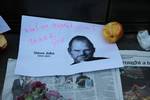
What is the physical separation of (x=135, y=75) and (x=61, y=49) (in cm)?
19

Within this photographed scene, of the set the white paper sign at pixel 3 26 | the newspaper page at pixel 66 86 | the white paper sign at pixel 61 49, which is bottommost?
the newspaper page at pixel 66 86

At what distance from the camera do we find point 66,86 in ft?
2.54

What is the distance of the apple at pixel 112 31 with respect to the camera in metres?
0.82

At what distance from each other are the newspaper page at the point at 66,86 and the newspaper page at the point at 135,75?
18 millimetres

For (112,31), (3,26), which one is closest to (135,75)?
(112,31)

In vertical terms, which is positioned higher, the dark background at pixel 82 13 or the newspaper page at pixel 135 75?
the dark background at pixel 82 13

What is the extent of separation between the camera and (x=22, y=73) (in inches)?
30.9

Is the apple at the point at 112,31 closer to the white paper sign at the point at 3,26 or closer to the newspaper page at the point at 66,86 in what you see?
the newspaper page at the point at 66,86

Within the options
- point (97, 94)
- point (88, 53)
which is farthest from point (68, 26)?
point (97, 94)

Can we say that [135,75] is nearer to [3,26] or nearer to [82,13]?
[82,13]

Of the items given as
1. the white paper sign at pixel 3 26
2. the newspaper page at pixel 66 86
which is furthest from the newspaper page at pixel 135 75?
the white paper sign at pixel 3 26

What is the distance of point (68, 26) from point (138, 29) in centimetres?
18

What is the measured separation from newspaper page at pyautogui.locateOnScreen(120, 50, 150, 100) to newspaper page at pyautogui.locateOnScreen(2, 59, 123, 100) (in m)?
0.02

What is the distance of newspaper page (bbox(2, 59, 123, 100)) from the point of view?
0.75 m
